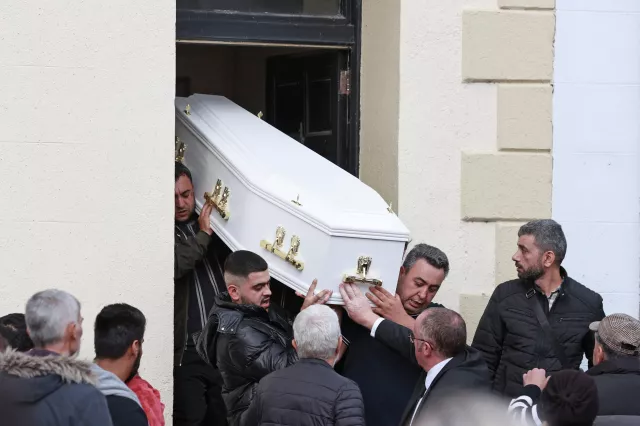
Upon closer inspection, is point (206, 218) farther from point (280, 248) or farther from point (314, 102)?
point (314, 102)

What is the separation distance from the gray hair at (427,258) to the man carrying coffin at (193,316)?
40.5 inches

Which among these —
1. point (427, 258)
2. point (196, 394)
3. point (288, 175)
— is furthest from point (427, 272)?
point (196, 394)

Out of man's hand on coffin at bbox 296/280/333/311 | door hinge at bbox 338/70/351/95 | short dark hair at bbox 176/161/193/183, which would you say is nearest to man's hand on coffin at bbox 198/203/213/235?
short dark hair at bbox 176/161/193/183

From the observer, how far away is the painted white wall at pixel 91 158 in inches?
231

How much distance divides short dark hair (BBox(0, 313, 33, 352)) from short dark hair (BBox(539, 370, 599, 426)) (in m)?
1.84

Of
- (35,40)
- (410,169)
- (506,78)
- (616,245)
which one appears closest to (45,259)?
(35,40)

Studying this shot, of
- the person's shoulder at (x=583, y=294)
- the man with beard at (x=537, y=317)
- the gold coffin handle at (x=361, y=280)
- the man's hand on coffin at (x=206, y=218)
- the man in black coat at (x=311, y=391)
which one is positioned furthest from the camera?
the man's hand on coffin at (x=206, y=218)

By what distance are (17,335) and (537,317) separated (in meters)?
2.48

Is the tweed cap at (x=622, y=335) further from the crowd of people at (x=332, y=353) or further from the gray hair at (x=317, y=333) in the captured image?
the gray hair at (x=317, y=333)

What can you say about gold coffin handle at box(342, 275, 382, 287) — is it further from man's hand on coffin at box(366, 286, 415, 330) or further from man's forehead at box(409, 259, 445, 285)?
man's forehead at box(409, 259, 445, 285)

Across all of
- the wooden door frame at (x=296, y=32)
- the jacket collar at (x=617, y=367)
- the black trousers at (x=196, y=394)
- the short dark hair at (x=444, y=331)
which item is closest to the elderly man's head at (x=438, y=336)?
the short dark hair at (x=444, y=331)

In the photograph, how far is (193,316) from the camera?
Result: 20.7ft

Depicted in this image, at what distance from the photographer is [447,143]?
6559 millimetres

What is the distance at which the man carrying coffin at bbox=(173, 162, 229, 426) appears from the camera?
625 centimetres
